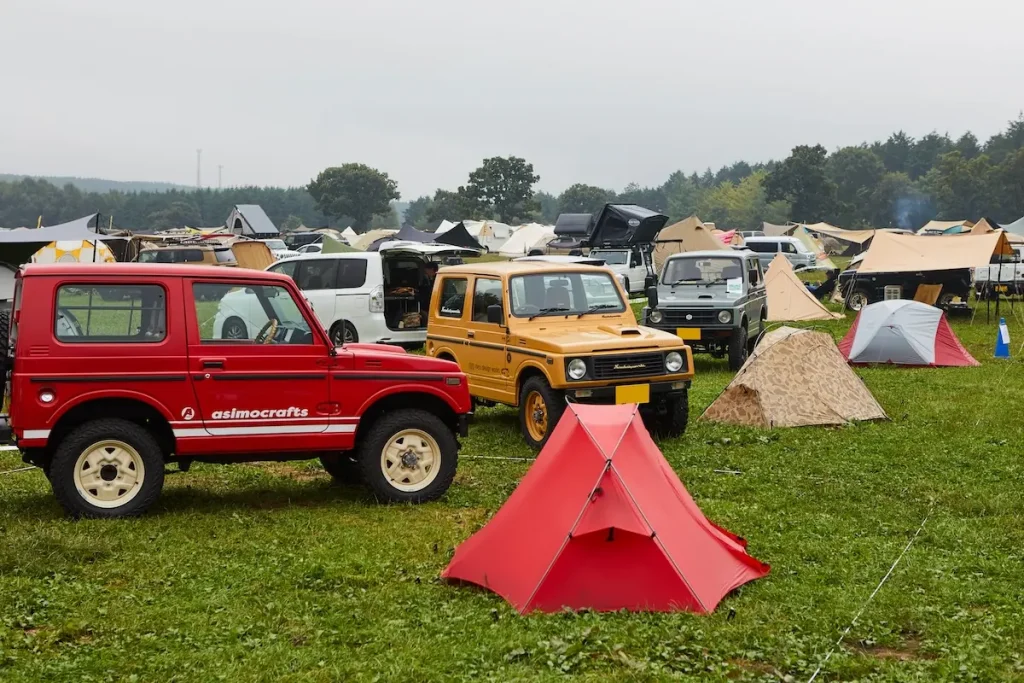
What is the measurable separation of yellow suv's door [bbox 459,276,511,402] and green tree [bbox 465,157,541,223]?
297ft

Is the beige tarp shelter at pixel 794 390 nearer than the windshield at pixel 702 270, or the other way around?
the beige tarp shelter at pixel 794 390

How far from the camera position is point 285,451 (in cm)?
784

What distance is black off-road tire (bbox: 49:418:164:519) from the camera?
7.20 meters

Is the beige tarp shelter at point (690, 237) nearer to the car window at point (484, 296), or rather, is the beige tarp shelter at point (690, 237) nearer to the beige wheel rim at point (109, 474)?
the car window at point (484, 296)

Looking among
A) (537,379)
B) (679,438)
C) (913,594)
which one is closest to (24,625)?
(913,594)

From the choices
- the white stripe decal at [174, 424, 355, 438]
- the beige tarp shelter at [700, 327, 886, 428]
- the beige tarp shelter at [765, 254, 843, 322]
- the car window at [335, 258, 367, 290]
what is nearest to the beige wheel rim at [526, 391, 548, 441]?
the beige tarp shelter at [700, 327, 886, 428]

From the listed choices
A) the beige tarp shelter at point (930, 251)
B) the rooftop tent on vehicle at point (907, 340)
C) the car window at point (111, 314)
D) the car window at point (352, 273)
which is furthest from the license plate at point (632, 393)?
the beige tarp shelter at point (930, 251)

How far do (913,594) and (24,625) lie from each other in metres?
4.79

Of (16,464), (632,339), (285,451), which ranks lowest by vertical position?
(16,464)

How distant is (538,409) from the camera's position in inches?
411

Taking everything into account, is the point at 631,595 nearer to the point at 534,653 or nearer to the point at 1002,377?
the point at 534,653

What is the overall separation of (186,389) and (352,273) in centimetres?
996

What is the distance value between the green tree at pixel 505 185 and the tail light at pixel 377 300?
8471 cm

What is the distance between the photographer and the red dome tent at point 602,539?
576 centimetres
